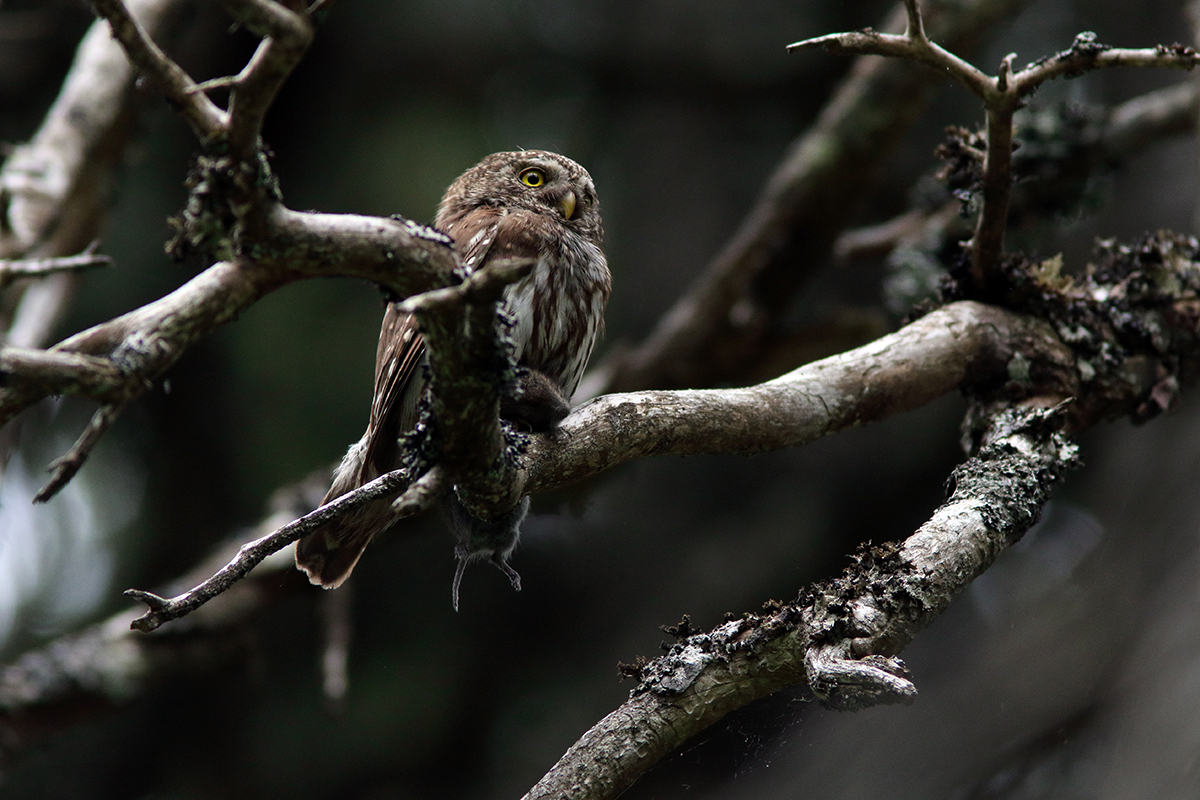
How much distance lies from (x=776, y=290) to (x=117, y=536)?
4015mm

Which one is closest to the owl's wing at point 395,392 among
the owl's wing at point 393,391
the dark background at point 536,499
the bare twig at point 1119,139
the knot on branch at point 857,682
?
the owl's wing at point 393,391

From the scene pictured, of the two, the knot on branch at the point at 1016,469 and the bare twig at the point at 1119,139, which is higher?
the bare twig at the point at 1119,139

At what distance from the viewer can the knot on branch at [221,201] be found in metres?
1.28

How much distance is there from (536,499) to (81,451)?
11.0ft

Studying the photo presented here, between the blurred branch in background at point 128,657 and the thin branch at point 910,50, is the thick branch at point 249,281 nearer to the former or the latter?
the thin branch at point 910,50

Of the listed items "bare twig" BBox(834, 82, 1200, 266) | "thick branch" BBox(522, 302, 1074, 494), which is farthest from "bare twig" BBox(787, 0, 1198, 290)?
"bare twig" BBox(834, 82, 1200, 266)

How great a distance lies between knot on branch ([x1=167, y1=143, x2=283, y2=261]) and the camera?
1.28 metres

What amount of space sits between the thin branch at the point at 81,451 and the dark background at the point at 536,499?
3.13 metres

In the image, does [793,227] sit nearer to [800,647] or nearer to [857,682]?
[800,647]

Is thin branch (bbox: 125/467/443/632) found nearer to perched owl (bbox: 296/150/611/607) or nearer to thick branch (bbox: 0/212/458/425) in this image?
thick branch (bbox: 0/212/458/425)

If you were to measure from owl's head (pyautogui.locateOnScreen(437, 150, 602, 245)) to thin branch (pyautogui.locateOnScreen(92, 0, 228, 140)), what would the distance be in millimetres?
2295

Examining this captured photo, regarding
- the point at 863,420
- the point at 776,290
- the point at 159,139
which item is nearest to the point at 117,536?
the point at 159,139

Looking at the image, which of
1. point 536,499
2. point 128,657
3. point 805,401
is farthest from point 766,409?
point 128,657

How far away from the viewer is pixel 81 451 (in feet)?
3.89
